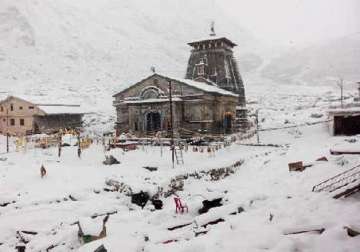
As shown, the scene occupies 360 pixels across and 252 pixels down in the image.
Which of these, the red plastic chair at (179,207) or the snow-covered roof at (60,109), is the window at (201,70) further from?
the red plastic chair at (179,207)

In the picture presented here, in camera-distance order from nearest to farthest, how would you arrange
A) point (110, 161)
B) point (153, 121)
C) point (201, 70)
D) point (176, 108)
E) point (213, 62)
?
1. point (110, 161)
2. point (176, 108)
3. point (153, 121)
4. point (201, 70)
5. point (213, 62)

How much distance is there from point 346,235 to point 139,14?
573ft

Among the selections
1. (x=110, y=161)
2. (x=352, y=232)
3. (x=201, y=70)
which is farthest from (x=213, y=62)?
(x=352, y=232)

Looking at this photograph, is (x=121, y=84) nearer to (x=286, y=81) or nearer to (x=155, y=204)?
(x=286, y=81)

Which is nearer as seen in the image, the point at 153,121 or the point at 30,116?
the point at 153,121

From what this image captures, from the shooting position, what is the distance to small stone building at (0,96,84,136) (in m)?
47.3

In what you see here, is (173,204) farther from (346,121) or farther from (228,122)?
(228,122)

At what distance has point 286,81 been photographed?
119 m

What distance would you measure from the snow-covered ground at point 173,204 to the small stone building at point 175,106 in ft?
27.2

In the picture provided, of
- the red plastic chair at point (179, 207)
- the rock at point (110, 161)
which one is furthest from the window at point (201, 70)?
the red plastic chair at point (179, 207)

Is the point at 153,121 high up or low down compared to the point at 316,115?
down

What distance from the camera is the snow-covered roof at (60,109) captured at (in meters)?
47.3

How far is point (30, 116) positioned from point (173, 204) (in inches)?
1412

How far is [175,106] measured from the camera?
39.6 meters
